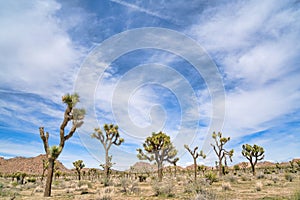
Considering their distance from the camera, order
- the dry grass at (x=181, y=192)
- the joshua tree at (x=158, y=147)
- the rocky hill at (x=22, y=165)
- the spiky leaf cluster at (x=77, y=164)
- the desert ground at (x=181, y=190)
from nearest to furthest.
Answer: the dry grass at (x=181, y=192) → the desert ground at (x=181, y=190) → the joshua tree at (x=158, y=147) → the spiky leaf cluster at (x=77, y=164) → the rocky hill at (x=22, y=165)

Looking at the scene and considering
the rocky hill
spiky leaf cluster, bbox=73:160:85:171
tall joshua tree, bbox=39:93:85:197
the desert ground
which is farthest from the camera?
the rocky hill

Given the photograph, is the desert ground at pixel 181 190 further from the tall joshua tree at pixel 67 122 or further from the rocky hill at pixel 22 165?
the rocky hill at pixel 22 165

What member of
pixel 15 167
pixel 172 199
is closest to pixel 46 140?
pixel 172 199

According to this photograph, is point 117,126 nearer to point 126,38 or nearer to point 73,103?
point 126,38

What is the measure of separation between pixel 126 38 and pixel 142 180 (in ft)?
65.4

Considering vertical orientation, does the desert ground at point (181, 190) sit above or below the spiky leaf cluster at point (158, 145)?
below

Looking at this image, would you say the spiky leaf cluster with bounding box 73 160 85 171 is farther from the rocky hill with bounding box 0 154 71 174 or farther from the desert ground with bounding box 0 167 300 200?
the rocky hill with bounding box 0 154 71 174

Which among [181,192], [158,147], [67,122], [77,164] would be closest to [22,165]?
[77,164]

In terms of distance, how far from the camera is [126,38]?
23000 mm

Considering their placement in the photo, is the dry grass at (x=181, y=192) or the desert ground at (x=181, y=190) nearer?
the dry grass at (x=181, y=192)

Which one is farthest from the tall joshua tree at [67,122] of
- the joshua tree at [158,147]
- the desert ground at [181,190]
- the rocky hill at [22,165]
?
the rocky hill at [22,165]

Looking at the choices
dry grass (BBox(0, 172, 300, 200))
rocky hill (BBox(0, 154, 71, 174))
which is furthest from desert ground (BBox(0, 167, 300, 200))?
rocky hill (BBox(0, 154, 71, 174))

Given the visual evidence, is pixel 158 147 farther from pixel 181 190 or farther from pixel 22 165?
pixel 22 165

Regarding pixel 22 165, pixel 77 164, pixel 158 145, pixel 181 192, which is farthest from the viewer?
pixel 22 165
